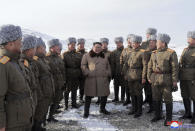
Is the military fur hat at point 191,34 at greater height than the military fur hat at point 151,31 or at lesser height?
lesser

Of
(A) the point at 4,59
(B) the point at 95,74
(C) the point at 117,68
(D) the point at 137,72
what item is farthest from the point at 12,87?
(C) the point at 117,68

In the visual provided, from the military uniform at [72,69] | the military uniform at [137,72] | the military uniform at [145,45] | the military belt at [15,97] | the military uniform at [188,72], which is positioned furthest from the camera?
the military uniform at [145,45]

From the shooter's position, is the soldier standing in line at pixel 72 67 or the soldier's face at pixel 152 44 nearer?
the soldier's face at pixel 152 44

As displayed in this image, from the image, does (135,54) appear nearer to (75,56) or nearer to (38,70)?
(75,56)

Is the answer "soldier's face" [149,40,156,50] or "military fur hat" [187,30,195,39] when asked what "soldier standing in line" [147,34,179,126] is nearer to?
"military fur hat" [187,30,195,39]

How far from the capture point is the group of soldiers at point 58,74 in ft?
8.17

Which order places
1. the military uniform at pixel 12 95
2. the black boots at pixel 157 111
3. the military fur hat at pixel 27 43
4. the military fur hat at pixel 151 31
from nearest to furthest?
1. the military uniform at pixel 12 95
2. the military fur hat at pixel 27 43
3. the black boots at pixel 157 111
4. the military fur hat at pixel 151 31

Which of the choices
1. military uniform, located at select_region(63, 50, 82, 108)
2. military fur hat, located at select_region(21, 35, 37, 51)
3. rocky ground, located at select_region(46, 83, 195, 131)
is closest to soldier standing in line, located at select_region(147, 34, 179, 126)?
rocky ground, located at select_region(46, 83, 195, 131)

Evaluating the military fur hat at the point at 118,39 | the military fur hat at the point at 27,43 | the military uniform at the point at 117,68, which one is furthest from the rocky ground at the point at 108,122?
the military fur hat at the point at 118,39

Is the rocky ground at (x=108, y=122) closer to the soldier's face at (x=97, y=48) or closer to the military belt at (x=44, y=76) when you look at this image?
the military belt at (x=44, y=76)

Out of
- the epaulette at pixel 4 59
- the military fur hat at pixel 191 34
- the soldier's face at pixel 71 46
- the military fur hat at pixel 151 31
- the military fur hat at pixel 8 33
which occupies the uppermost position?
the military fur hat at pixel 151 31

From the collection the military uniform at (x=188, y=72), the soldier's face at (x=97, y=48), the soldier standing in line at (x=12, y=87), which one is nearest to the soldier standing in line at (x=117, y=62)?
the soldier's face at (x=97, y=48)

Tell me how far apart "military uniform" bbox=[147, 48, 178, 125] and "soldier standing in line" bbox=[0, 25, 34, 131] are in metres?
3.89

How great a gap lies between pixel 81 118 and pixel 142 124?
1883 millimetres
